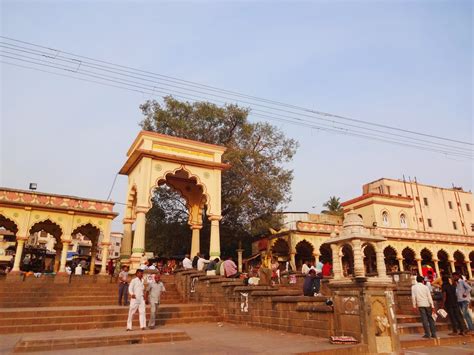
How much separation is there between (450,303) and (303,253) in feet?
66.7

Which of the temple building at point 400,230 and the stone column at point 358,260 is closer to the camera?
the stone column at point 358,260

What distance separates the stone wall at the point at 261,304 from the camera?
7781 mm

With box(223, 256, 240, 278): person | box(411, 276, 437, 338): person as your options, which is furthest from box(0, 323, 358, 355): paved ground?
box(223, 256, 240, 278): person

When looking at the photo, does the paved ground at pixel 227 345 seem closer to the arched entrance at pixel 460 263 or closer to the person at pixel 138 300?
the person at pixel 138 300

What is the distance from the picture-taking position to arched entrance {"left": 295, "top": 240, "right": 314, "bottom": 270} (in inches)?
1078

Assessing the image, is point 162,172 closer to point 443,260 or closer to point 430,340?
A: point 430,340

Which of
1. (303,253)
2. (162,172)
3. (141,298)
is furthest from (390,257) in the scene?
(141,298)

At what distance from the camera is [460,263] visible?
33.7 meters

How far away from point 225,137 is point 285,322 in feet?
65.8

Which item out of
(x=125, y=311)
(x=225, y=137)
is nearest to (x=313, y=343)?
(x=125, y=311)

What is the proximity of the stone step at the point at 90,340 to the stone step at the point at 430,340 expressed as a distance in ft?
15.4

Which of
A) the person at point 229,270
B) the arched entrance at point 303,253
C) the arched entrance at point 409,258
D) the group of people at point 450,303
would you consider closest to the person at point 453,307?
the group of people at point 450,303

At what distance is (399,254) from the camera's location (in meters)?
29.1

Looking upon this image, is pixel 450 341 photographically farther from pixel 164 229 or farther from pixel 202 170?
pixel 164 229
